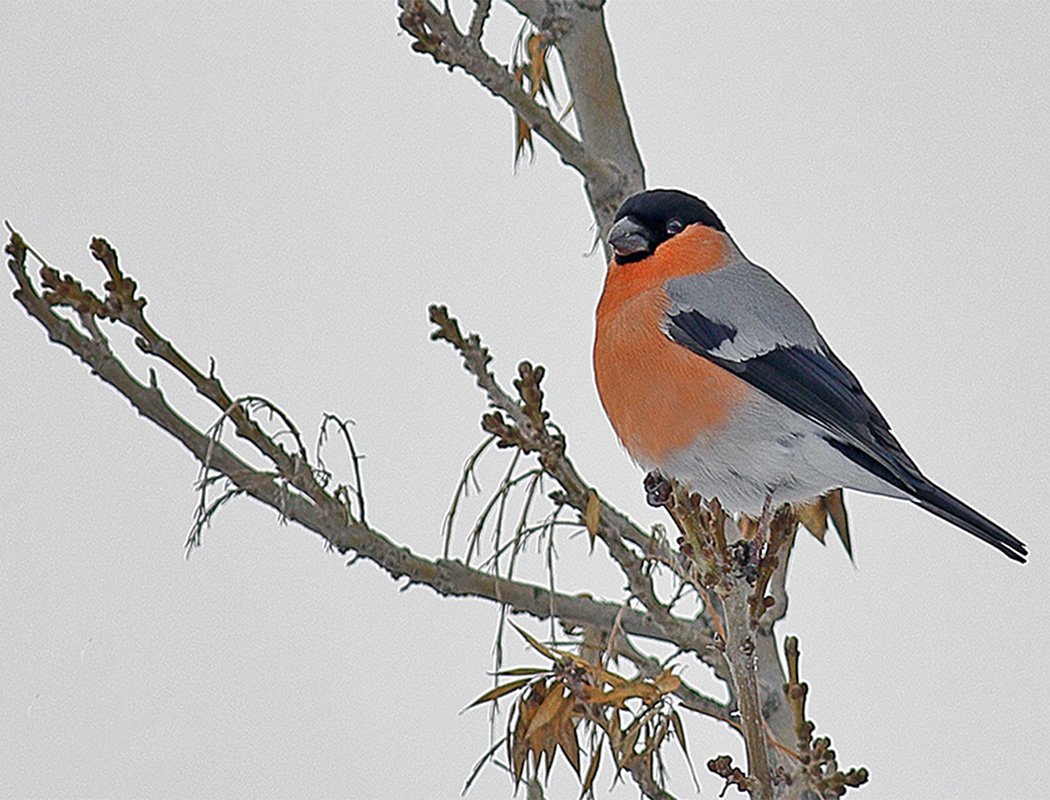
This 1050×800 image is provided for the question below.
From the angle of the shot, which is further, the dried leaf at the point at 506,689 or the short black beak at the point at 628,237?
the short black beak at the point at 628,237

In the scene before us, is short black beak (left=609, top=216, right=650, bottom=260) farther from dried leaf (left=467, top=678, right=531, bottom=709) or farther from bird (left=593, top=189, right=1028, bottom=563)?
dried leaf (left=467, top=678, right=531, bottom=709)

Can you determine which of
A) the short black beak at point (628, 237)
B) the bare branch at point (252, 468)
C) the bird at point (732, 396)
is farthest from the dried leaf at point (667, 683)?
the short black beak at point (628, 237)

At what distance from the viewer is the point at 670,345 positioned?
843 mm

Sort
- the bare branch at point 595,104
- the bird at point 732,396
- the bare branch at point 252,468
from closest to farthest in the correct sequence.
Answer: the bare branch at point 252,468 < the bird at point 732,396 < the bare branch at point 595,104

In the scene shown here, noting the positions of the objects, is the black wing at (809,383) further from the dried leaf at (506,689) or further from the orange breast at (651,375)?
the dried leaf at (506,689)

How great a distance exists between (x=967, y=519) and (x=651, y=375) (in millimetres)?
220

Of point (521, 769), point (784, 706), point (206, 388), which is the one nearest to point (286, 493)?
point (206, 388)

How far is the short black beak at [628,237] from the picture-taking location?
0.89 metres

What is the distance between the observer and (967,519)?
723mm

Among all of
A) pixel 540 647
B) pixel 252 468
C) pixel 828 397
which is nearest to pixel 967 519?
pixel 828 397

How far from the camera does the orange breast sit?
32.0 inches

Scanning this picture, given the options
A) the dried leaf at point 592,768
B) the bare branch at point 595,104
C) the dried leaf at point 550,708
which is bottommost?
the dried leaf at point 592,768

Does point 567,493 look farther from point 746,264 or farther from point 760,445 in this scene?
point 746,264

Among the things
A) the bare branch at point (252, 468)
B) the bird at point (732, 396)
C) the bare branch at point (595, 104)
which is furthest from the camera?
the bare branch at point (595, 104)
